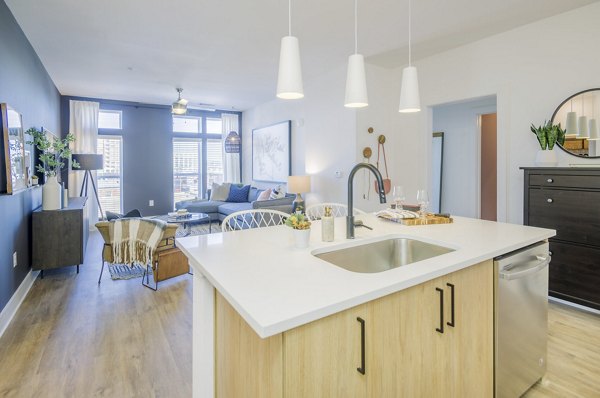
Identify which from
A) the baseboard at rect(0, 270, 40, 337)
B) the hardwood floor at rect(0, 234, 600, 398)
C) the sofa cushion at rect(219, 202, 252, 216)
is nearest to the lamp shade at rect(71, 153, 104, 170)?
the sofa cushion at rect(219, 202, 252, 216)

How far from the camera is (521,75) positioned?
3301 mm

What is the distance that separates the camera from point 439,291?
125 cm

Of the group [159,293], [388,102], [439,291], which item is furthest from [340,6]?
[159,293]

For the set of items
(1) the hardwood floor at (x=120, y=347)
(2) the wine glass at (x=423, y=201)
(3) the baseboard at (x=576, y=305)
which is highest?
(2) the wine glass at (x=423, y=201)

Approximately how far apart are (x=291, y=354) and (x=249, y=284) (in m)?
0.28

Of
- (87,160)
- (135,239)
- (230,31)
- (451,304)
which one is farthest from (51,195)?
(451,304)

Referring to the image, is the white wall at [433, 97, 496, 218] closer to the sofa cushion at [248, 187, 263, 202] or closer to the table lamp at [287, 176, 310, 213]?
the table lamp at [287, 176, 310, 213]

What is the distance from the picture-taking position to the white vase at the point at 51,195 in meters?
3.66

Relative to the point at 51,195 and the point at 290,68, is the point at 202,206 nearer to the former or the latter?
the point at 51,195

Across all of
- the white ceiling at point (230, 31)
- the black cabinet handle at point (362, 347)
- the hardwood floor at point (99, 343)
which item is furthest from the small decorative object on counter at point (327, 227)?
the white ceiling at point (230, 31)

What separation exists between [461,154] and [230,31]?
13.7 feet

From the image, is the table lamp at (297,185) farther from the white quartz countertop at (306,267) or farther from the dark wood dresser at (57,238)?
the white quartz countertop at (306,267)

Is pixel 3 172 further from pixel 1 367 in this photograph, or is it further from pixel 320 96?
pixel 320 96

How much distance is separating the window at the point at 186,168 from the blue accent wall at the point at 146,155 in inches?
7.0
